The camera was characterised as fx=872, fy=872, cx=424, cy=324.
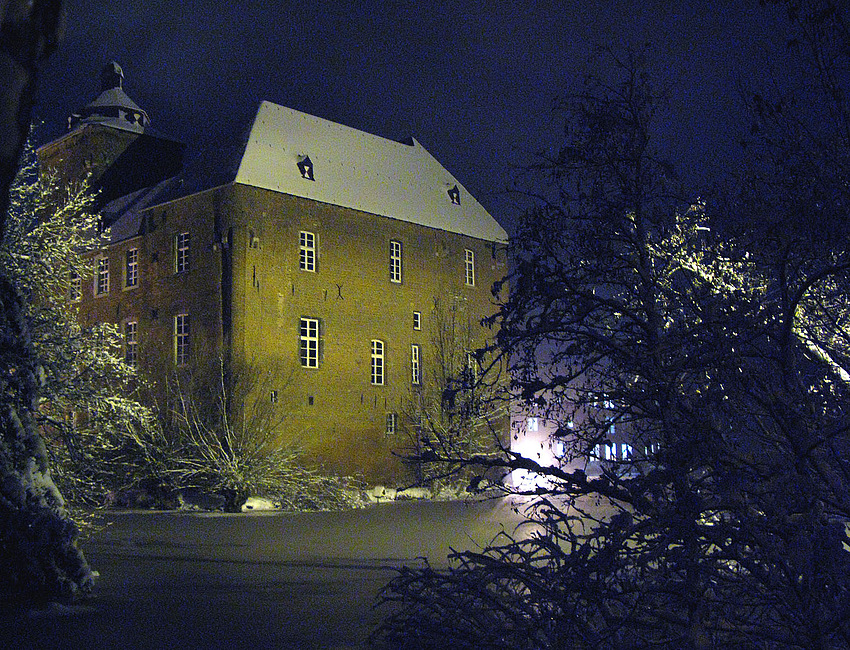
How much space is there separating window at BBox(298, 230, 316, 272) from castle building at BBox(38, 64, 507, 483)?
0.20 feet

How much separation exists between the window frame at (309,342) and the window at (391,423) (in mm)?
4065

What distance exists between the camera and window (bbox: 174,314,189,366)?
32.5 meters

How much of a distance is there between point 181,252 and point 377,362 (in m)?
8.85

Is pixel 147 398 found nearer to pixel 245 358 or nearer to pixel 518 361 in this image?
pixel 245 358

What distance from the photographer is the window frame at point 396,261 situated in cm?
3678

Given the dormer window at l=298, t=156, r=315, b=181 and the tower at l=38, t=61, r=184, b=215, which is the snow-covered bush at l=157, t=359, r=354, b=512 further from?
the tower at l=38, t=61, r=184, b=215

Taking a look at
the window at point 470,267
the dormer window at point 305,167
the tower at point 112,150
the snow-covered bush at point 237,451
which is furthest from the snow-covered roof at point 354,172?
the tower at point 112,150

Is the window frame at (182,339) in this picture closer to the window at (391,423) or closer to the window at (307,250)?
the window at (307,250)

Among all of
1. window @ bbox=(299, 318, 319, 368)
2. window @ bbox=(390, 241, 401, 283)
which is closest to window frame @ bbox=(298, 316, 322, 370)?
window @ bbox=(299, 318, 319, 368)

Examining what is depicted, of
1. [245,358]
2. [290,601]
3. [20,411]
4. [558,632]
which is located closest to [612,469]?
[558,632]

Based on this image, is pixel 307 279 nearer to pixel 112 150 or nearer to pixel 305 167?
pixel 305 167

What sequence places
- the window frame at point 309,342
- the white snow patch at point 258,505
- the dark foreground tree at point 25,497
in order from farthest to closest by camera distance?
the window frame at point 309,342 < the white snow patch at point 258,505 < the dark foreground tree at point 25,497

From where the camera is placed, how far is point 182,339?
108 ft

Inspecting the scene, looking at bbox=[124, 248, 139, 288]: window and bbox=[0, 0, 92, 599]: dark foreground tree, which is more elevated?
bbox=[124, 248, 139, 288]: window
